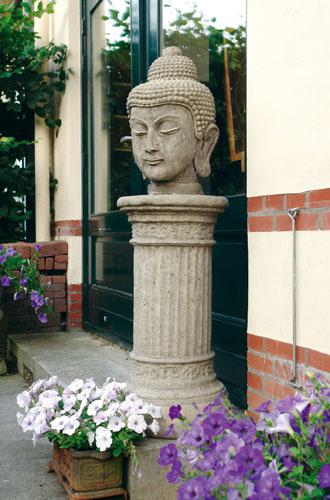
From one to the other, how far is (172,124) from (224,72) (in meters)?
1.00

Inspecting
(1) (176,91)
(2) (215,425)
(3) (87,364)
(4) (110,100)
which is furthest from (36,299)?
(2) (215,425)

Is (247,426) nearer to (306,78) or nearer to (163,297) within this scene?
(163,297)

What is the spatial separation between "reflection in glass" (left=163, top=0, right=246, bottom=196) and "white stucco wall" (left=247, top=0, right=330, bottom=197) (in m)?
0.54

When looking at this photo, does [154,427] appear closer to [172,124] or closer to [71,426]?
[71,426]

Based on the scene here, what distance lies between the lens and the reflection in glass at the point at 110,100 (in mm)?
4992

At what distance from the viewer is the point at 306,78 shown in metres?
2.45

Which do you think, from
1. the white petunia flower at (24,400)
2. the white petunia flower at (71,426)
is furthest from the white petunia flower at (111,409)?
the white petunia flower at (24,400)

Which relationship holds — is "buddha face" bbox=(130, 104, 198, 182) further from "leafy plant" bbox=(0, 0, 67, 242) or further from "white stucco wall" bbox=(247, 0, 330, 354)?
"leafy plant" bbox=(0, 0, 67, 242)

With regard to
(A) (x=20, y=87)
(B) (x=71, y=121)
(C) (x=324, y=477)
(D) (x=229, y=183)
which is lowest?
(C) (x=324, y=477)

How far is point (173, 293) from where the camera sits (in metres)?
2.78

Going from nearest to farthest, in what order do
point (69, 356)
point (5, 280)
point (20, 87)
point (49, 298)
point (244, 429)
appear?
point (244, 429) → point (69, 356) → point (5, 280) → point (49, 298) → point (20, 87)

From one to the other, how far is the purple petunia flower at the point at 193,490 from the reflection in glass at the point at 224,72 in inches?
74.5

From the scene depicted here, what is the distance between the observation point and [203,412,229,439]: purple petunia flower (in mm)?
2018

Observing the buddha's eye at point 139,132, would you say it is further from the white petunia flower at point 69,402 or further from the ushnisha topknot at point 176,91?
the white petunia flower at point 69,402
